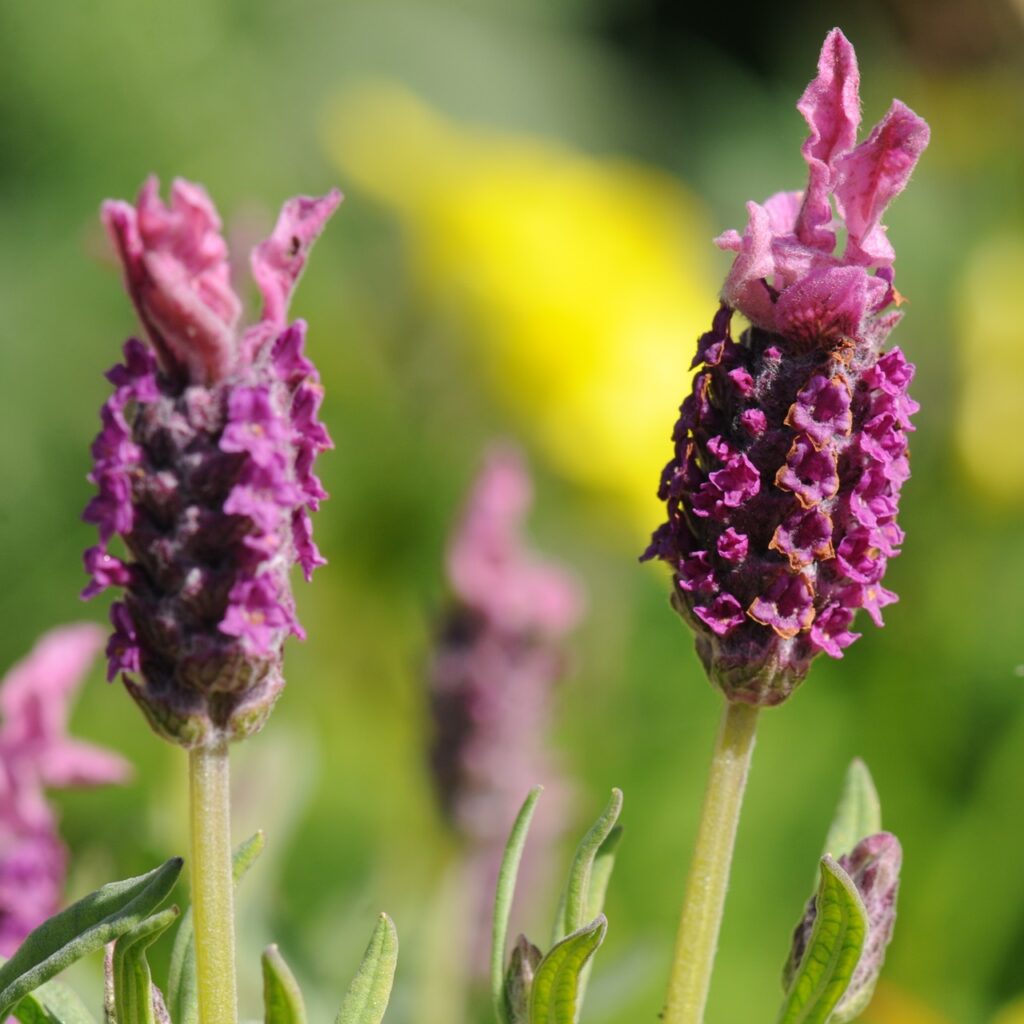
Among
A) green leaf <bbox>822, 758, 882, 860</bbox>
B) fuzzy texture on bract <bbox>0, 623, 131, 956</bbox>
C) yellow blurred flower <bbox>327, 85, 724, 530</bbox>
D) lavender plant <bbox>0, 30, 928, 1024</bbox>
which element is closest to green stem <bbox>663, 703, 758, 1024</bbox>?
lavender plant <bbox>0, 30, 928, 1024</bbox>

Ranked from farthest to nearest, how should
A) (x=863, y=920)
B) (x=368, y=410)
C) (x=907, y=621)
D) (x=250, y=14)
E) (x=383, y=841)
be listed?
(x=250, y=14), (x=368, y=410), (x=907, y=621), (x=383, y=841), (x=863, y=920)

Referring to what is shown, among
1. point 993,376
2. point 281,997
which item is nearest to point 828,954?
point 281,997

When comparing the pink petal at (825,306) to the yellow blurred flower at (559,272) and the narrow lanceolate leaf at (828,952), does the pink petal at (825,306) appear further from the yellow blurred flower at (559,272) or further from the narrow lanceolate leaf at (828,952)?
the yellow blurred flower at (559,272)

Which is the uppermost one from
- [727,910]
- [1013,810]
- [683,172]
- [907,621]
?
[683,172]

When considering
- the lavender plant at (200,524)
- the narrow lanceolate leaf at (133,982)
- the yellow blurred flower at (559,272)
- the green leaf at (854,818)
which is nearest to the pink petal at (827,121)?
the lavender plant at (200,524)

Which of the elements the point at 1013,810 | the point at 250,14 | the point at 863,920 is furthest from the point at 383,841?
the point at 250,14

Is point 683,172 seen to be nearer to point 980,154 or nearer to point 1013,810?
point 980,154
